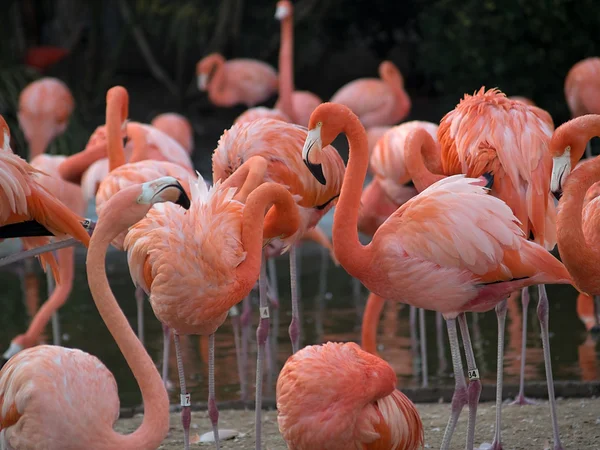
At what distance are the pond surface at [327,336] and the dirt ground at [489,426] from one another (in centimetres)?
46

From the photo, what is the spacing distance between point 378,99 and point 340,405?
7392 mm

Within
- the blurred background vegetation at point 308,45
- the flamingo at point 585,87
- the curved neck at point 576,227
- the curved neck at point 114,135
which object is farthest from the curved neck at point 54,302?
the blurred background vegetation at point 308,45

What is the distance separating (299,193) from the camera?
4777 mm

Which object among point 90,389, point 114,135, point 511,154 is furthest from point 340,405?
point 114,135

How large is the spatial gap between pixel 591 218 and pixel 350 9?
10.8 m

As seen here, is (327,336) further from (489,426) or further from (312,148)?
(312,148)

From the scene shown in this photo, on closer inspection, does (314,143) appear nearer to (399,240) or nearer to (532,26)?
(399,240)

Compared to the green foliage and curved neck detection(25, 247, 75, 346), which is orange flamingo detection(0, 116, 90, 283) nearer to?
curved neck detection(25, 247, 75, 346)

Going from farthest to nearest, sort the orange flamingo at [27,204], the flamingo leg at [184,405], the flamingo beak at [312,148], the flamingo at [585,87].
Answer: the flamingo at [585,87]
the orange flamingo at [27,204]
the flamingo leg at [184,405]
the flamingo beak at [312,148]

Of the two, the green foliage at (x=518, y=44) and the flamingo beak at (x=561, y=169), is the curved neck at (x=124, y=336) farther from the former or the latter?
the green foliage at (x=518, y=44)

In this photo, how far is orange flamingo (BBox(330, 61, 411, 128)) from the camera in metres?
10.7

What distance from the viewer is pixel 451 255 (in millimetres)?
3850

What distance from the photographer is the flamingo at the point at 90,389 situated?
11.6 ft

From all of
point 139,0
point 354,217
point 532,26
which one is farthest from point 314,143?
point 139,0
